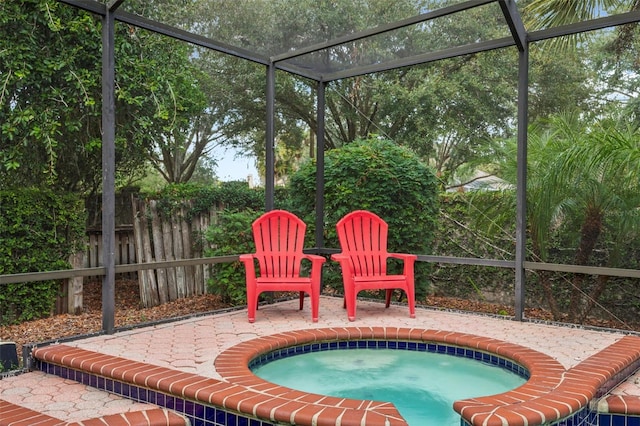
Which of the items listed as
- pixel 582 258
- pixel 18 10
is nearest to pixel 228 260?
pixel 18 10

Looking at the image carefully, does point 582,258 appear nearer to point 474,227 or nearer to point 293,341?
point 474,227

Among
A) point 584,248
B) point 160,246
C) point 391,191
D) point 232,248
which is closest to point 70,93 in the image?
point 160,246

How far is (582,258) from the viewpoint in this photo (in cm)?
538

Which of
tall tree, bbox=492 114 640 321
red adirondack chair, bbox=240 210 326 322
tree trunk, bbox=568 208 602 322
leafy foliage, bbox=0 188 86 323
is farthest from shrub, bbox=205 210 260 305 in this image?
tree trunk, bbox=568 208 602 322

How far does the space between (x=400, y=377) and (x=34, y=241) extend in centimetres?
368

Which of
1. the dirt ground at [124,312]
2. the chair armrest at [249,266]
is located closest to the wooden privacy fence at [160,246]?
the dirt ground at [124,312]

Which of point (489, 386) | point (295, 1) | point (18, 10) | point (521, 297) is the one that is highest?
point (295, 1)

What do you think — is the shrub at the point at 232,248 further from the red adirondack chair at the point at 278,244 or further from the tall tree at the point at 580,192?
the tall tree at the point at 580,192

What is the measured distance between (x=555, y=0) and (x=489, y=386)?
12.8 ft

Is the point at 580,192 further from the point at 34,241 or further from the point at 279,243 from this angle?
the point at 34,241

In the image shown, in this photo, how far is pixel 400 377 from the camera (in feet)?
11.4

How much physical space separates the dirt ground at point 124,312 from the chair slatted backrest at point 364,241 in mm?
960

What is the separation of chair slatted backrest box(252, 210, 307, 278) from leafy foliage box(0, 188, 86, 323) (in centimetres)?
201

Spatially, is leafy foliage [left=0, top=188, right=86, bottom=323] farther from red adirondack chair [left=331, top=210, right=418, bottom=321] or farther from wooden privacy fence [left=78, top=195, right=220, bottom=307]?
red adirondack chair [left=331, top=210, right=418, bottom=321]
